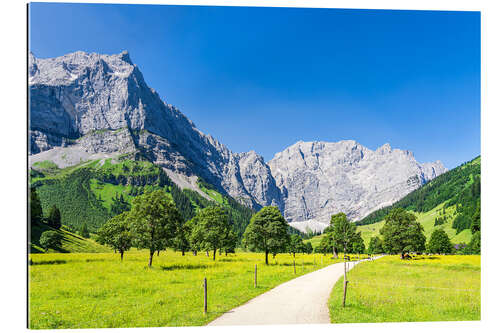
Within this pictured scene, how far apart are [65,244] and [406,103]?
6679cm

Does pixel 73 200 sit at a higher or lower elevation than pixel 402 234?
lower

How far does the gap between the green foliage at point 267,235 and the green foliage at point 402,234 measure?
29.7m

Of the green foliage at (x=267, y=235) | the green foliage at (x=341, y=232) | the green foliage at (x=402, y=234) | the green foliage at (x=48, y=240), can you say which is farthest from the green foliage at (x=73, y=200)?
the green foliage at (x=267, y=235)

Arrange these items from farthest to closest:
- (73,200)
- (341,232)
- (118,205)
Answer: (118,205) < (73,200) < (341,232)

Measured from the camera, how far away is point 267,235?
111 feet

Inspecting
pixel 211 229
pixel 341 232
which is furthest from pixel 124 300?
pixel 341 232

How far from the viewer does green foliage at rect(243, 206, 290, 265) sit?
33188mm

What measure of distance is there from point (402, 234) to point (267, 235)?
104 ft

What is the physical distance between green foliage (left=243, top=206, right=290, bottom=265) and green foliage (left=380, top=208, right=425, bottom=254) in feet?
97.4

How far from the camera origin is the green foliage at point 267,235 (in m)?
33.2

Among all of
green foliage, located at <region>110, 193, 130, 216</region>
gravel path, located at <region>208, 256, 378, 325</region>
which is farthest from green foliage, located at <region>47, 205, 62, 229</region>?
green foliage, located at <region>110, 193, 130, 216</region>

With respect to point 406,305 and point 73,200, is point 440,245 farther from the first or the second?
point 73,200

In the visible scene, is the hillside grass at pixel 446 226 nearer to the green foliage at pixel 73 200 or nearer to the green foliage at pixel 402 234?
the green foliage at pixel 402 234

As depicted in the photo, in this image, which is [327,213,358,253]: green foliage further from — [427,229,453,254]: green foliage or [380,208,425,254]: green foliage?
[427,229,453,254]: green foliage
